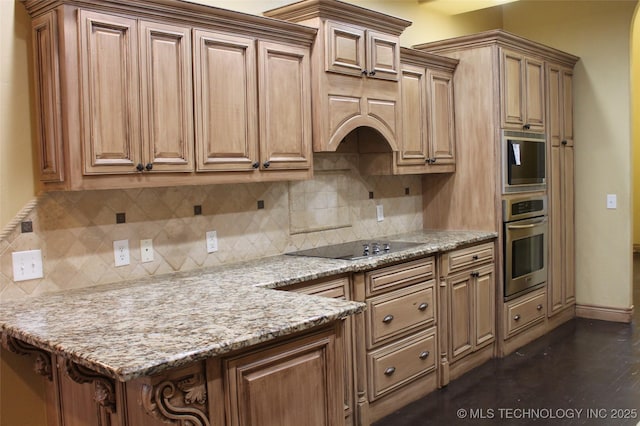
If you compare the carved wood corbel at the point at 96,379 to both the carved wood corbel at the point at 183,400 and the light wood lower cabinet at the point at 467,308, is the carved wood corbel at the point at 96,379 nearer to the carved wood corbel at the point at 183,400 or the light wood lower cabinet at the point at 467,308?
the carved wood corbel at the point at 183,400

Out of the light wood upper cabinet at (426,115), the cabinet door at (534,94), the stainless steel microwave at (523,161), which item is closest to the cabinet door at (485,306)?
the stainless steel microwave at (523,161)

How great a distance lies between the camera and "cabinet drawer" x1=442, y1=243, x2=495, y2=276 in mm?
3918

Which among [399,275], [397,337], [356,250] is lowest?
[397,337]

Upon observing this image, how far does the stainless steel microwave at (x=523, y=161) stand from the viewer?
444cm

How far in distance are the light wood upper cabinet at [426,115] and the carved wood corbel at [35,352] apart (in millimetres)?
2452

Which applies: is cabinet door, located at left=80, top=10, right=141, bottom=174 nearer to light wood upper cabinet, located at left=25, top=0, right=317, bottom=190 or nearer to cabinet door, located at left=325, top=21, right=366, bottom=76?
light wood upper cabinet, located at left=25, top=0, right=317, bottom=190

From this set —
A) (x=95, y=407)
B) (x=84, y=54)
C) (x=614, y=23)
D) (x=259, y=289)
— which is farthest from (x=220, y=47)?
(x=614, y=23)

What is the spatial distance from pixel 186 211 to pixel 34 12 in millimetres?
1143

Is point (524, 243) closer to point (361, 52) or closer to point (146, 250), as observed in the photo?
point (361, 52)

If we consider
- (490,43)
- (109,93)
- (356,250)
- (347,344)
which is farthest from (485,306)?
(109,93)

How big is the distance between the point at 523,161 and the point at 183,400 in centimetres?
357

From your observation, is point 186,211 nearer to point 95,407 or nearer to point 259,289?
point 259,289

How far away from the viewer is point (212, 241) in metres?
3.27

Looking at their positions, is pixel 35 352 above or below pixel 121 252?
below
